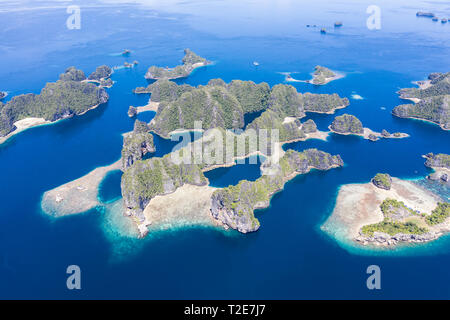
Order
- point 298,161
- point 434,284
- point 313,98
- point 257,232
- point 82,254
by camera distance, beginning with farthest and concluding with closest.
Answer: point 313,98
point 298,161
point 257,232
point 82,254
point 434,284

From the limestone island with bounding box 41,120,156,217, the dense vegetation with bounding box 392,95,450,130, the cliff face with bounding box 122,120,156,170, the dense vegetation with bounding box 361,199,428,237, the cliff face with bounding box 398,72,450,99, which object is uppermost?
the cliff face with bounding box 398,72,450,99

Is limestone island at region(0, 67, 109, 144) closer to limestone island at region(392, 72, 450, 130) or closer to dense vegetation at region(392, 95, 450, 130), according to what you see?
dense vegetation at region(392, 95, 450, 130)

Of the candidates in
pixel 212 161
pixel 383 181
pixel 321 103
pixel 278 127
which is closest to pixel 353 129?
pixel 321 103

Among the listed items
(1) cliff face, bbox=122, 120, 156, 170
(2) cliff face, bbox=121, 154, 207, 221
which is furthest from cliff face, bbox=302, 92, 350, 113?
(1) cliff face, bbox=122, 120, 156, 170

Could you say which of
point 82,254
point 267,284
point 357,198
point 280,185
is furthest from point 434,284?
point 82,254

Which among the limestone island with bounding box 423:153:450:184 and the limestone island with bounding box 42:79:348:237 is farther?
the limestone island with bounding box 423:153:450:184

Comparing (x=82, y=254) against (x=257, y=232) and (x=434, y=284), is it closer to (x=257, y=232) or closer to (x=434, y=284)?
(x=257, y=232)

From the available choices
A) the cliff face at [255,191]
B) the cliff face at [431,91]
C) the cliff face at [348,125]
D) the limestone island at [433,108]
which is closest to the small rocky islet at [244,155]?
the cliff face at [255,191]
